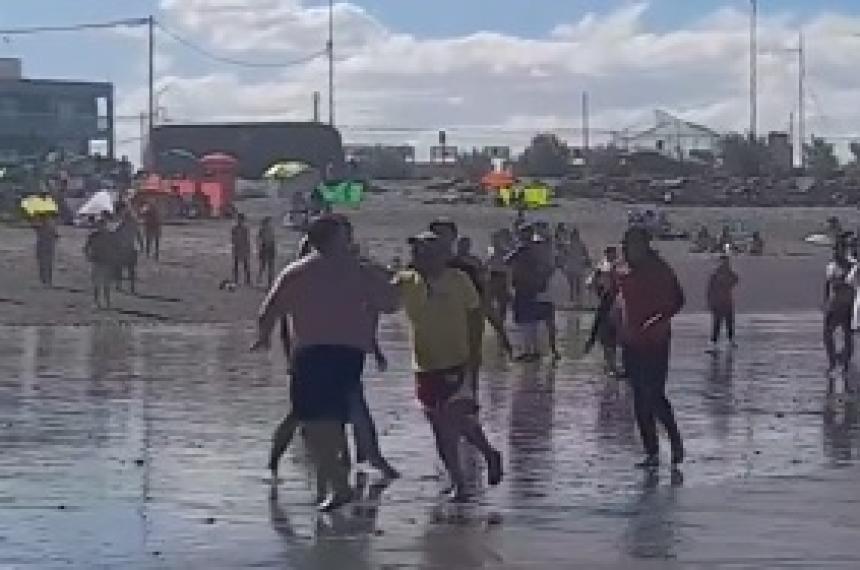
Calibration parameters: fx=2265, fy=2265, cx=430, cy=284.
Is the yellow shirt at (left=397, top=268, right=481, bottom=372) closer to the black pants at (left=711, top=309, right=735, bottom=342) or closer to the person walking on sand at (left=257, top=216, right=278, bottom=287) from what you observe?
the black pants at (left=711, top=309, right=735, bottom=342)

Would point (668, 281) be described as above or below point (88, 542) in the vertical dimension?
above

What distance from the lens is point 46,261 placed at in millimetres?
38906

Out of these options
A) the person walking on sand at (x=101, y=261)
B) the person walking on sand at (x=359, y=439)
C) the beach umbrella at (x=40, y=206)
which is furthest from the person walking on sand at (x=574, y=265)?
the person walking on sand at (x=359, y=439)

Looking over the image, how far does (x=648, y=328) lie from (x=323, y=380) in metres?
3.44

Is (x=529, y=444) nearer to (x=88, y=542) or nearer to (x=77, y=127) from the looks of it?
(x=88, y=542)

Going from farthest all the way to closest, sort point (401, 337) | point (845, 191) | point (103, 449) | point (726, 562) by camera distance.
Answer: point (845, 191) < point (401, 337) < point (103, 449) < point (726, 562)

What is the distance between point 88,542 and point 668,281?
525cm

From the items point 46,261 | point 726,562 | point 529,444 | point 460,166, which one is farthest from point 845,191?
point 726,562

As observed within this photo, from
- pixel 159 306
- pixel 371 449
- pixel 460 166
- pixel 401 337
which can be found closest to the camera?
pixel 371 449

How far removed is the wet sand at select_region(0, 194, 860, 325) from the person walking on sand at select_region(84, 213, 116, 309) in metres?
0.31

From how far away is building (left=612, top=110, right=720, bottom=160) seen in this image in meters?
120

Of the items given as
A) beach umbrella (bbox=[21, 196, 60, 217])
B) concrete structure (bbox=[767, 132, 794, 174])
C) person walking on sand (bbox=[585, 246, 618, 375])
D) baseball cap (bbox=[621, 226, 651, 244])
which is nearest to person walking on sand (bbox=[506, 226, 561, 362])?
person walking on sand (bbox=[585, 246, 618, 375])

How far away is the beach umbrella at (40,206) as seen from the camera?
4853 cm

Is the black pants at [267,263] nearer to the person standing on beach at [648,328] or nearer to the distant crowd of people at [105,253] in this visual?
the distant crowd of people at [105,253]
